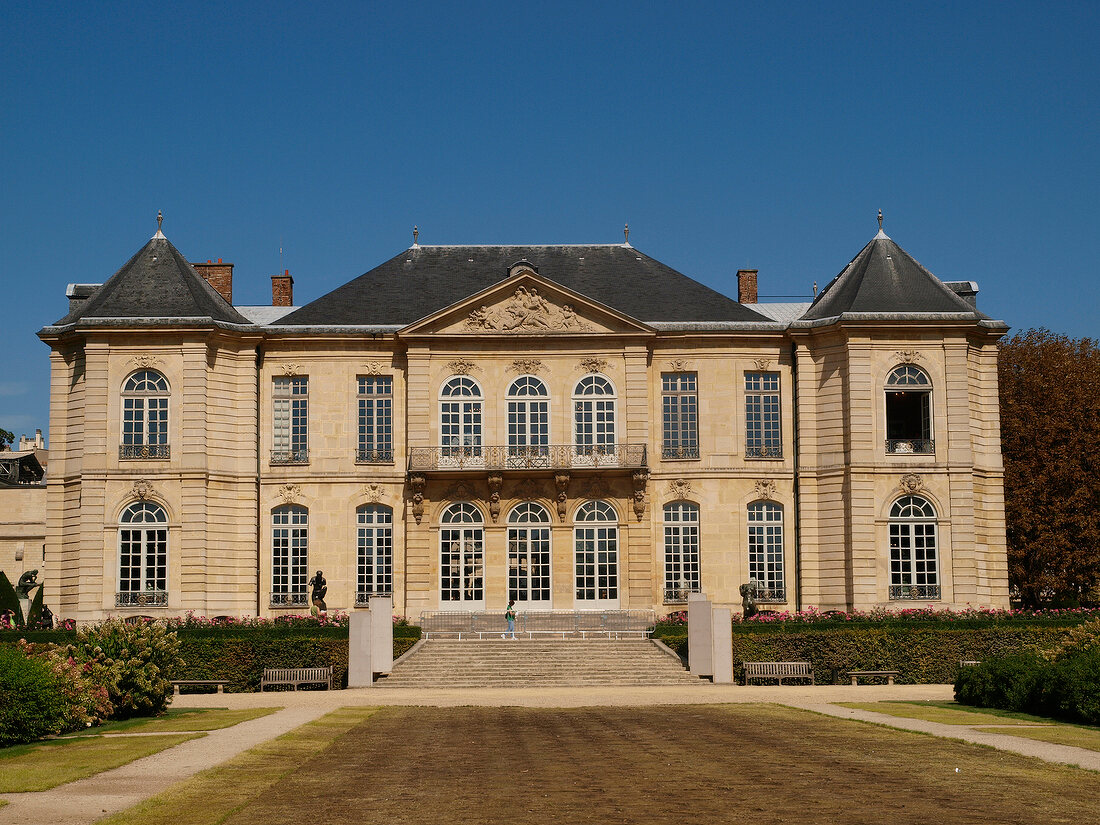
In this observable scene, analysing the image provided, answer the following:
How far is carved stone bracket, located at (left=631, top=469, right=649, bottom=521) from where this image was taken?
1410 inches

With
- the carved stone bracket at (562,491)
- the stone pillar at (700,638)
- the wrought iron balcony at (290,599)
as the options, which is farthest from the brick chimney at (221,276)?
the stone pillar at (700,638)

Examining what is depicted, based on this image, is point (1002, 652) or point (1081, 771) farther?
point (1002, 652)

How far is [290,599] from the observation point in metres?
36.1

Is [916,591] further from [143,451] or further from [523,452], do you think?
[143,451]

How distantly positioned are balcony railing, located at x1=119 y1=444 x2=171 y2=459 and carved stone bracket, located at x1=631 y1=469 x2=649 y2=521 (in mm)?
12251

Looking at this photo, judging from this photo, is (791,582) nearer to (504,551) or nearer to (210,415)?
(504,551)

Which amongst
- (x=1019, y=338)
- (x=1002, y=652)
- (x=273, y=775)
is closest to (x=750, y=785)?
(x=273, y=775)

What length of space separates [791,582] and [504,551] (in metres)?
7.75

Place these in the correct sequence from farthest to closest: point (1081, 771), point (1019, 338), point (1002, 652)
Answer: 1. point (1019, 338)
2. point (1002, 652)
3. point (1081, 771)

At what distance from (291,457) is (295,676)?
952cm

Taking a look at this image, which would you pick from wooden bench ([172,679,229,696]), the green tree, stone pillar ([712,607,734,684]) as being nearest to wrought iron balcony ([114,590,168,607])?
wooden bench ([172,679,229,696])

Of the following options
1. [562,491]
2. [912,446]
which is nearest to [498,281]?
[562,491]

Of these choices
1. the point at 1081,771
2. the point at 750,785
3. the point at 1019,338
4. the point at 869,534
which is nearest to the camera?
the point at 750,785

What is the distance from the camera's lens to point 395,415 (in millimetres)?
36844
